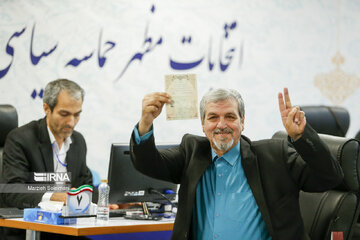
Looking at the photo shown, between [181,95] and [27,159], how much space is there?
1440 millimetres

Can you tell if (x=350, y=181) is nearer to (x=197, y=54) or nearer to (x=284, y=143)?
(x=284, y=143)

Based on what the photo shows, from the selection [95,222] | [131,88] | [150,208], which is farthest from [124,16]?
[95,222]

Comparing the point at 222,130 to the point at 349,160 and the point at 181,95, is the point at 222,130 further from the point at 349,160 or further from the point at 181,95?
the point at 349,160

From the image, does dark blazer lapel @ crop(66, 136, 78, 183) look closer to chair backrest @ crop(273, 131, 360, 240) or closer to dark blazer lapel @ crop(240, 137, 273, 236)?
dark blazer lapel @ crop(240, 137, 273, 236)

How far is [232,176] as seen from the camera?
244 cm

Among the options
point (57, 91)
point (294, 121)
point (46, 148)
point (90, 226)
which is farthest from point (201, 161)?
Result: point (57, 91)

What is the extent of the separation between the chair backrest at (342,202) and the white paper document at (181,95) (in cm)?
71

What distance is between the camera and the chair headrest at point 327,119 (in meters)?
3.12

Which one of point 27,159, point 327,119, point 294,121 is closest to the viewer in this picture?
point 294,121

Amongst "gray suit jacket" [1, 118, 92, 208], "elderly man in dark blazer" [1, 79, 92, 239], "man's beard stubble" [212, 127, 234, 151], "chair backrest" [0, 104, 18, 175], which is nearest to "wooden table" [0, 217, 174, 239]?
"gray suit jacket" [1, 118, 92, 208]

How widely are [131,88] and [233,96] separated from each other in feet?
8.50

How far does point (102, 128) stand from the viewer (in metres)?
4.90

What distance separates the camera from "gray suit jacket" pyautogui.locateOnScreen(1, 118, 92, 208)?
125 inches

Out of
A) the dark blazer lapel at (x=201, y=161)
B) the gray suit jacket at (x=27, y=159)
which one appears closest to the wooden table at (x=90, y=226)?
the gray suit jacket at (x=27, y=159)
